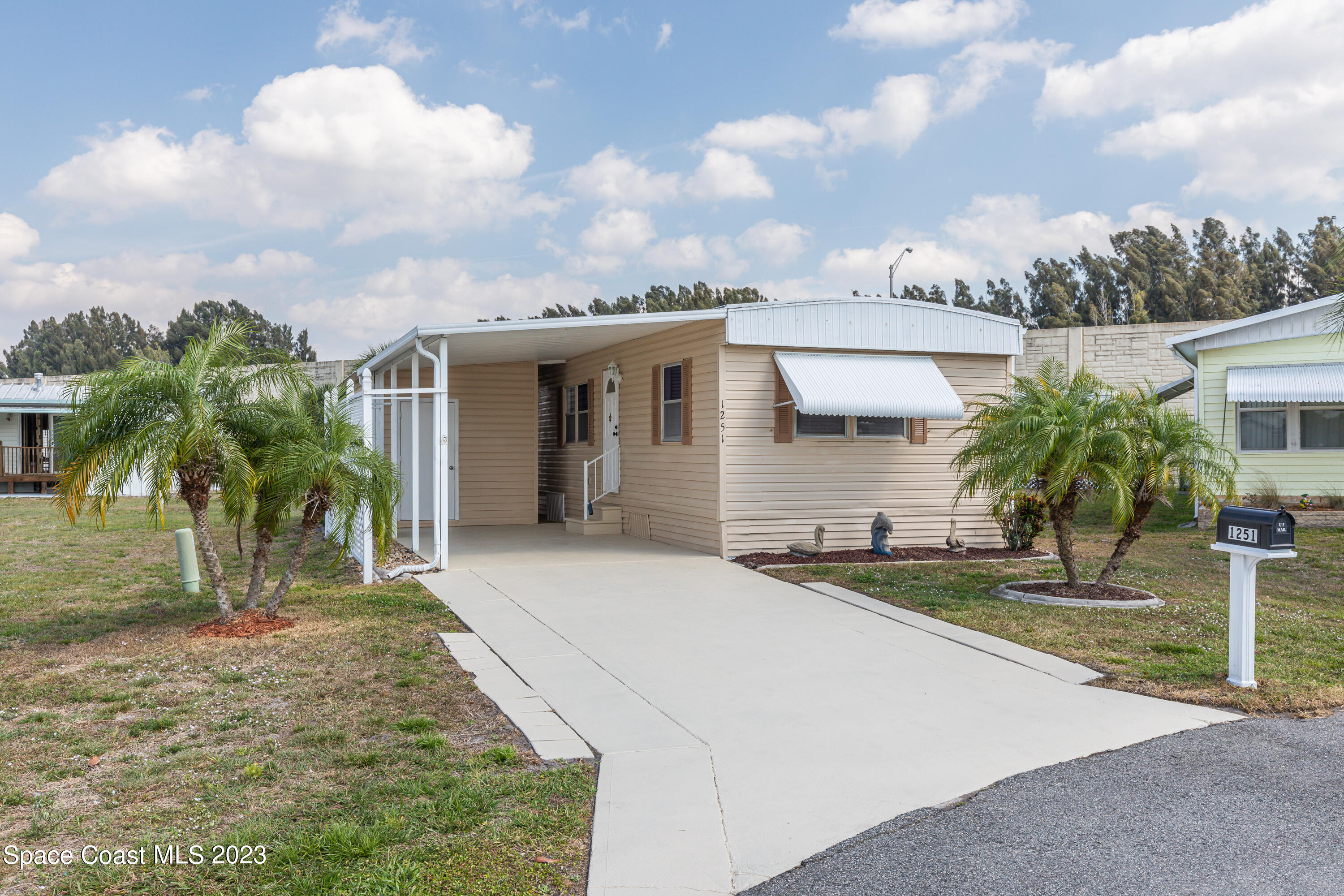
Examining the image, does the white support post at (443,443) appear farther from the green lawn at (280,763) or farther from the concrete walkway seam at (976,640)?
the concrete walkway seam at (976,640)

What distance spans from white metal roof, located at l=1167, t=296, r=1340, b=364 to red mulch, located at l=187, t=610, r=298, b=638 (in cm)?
1321

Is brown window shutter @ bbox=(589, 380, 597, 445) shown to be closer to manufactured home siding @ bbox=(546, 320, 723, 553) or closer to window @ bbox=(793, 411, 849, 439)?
manufactured home siding @ bbox=(546, 320, 723, 553)

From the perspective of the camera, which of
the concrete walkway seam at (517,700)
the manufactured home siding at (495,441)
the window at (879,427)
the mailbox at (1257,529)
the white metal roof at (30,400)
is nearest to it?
the concrete walkway seam at (517,700)

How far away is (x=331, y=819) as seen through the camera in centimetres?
339

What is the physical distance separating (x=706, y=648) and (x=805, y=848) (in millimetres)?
3145

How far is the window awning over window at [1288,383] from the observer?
12.9 metres

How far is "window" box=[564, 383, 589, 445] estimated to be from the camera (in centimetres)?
1471

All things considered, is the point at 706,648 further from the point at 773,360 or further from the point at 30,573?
the point at 30,573

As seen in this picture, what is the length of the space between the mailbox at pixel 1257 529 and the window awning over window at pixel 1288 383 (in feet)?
31.3

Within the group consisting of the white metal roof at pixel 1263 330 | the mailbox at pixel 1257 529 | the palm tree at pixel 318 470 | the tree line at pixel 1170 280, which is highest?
the tree line at pixel 1170 280

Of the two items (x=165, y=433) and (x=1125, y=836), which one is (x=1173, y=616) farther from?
(x=165, y=433)

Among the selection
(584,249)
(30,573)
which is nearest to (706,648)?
(30,573)

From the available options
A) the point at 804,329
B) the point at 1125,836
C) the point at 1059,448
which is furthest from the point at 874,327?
the point at 1125,836

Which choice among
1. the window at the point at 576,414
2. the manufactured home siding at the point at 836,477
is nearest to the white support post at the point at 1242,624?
the manufactured home siding at the point at 836,477
